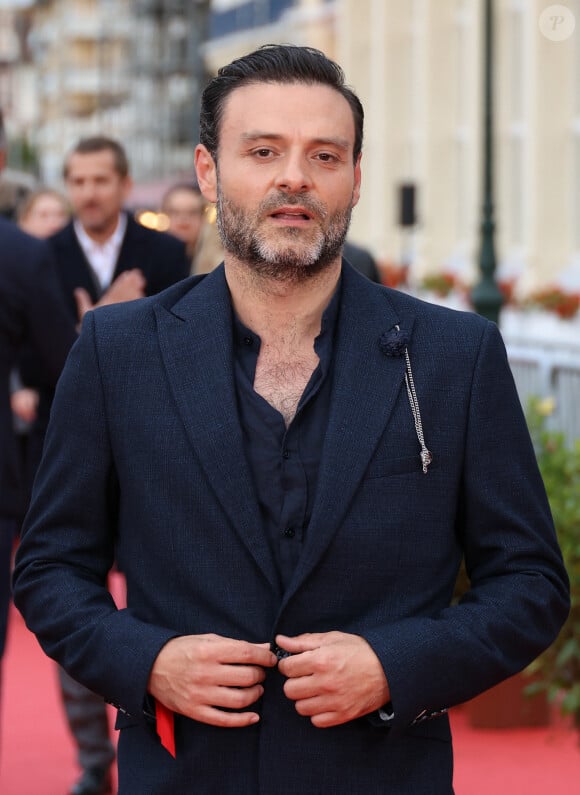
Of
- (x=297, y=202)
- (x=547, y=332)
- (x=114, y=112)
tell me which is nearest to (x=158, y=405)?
(x=297, y=202)

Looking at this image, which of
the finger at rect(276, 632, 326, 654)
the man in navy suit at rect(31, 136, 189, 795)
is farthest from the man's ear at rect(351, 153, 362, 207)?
the man in navy suit at rect(31, 136, 189, 795)

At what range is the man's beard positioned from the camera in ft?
9.75

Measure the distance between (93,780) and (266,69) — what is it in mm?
3639

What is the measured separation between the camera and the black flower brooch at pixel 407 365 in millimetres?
2955

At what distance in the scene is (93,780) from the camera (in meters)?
6.13

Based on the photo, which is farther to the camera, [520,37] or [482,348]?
[520,37]

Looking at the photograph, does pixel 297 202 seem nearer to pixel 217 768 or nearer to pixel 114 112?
pixel 217 768

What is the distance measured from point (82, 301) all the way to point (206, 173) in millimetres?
2730

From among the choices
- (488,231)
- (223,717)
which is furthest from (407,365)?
(488,231)

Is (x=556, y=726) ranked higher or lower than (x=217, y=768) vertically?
lower

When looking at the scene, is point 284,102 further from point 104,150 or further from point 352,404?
point 104,150

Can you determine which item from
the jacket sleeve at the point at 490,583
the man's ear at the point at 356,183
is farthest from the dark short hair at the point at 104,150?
the jacket sleeve at the point at 490,583

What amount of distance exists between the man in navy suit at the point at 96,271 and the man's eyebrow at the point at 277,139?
2.85 m

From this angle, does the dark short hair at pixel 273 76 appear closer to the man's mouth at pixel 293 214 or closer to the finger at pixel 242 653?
the man's mouth at pixel 293 214
